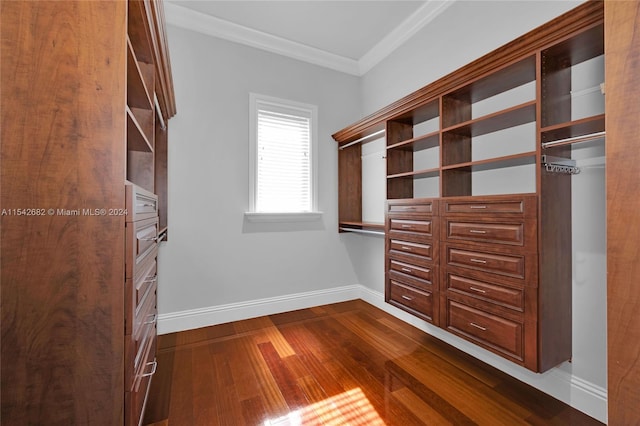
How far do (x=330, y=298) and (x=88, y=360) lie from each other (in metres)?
2.66

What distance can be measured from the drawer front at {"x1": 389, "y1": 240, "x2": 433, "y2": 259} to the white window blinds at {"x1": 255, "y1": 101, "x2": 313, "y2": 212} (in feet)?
3.87

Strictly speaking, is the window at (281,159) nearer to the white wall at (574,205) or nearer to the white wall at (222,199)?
the white wall at (222,199)

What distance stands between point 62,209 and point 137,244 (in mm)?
Answer: 274

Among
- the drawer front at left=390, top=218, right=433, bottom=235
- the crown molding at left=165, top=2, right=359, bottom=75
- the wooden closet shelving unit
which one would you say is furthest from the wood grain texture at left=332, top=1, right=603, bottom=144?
Result: the crown molding at left=165, top=2, right=359, bottom=75

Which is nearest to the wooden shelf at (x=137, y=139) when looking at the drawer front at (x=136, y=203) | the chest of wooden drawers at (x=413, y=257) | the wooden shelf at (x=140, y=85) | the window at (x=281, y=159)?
the wooden shelf at (x=140, y=85)

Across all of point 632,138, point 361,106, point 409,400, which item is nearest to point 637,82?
point 632,138

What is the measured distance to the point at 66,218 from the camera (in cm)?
97

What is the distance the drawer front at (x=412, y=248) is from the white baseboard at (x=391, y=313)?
2.53 feet

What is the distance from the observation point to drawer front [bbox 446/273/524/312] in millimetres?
1591

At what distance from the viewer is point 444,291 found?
2027mm

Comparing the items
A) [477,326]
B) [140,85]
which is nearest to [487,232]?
[477,326]

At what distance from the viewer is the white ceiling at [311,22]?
102 inches

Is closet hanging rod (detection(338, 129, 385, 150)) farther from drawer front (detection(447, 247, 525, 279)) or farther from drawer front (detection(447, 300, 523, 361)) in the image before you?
drawer front (detection(447, 300, 523, 361))

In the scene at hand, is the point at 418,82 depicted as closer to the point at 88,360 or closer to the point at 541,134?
the point at 541,134
